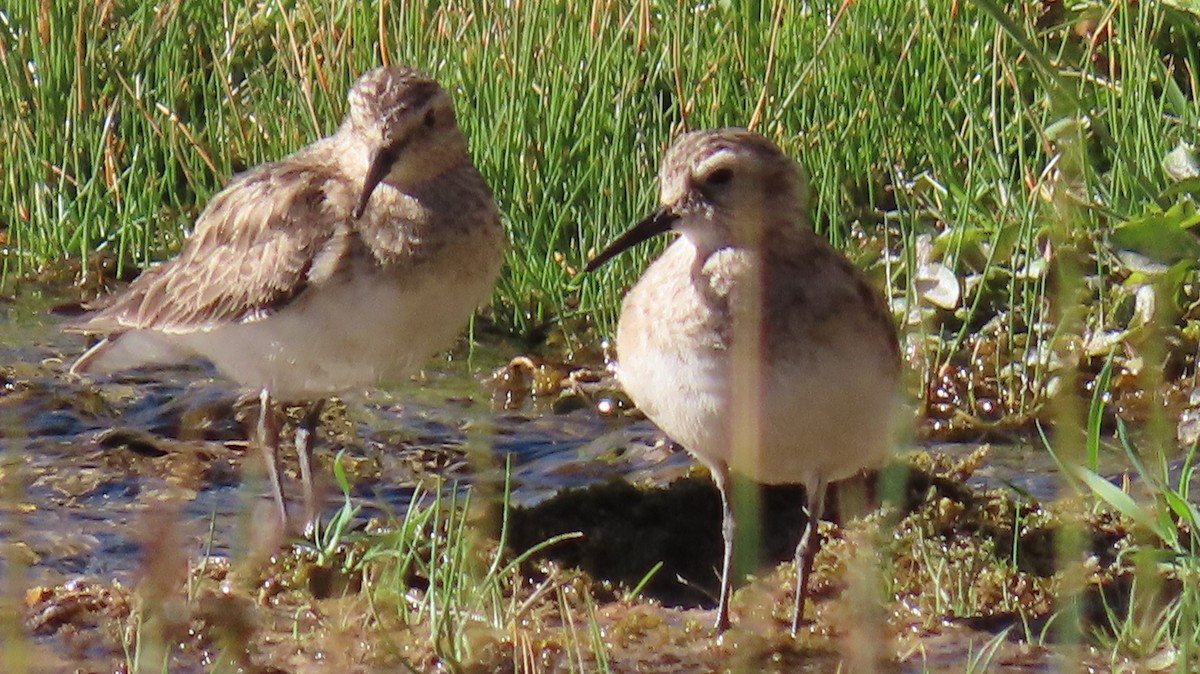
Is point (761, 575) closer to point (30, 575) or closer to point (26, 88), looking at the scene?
point (30, 575)

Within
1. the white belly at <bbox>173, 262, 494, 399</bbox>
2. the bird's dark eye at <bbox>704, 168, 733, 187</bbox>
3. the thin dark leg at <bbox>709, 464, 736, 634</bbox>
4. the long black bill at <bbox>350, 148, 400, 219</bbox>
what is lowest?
the thin dark leg at <bbox>709, 464, 736, 634</bbox>

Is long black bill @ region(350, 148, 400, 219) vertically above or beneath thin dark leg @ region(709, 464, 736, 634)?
above

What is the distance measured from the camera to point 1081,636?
448 cm

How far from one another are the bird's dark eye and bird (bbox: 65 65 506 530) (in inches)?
39.8

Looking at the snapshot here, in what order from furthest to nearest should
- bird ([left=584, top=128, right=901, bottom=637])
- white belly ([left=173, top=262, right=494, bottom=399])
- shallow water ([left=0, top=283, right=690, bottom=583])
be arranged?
shallow water ([left=0, top=283, right=690, bottom=583]) < white belly ([left=173, top=262, right=494, bottom=399]) < bird ([left=584, top=128, right=901, bottom=637])

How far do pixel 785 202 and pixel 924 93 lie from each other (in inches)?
98.8

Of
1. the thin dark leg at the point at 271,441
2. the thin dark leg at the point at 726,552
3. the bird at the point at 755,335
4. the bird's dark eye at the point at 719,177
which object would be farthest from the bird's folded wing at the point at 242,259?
the thin dark leg at the point at 726,552

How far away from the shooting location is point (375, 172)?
17.6 feet

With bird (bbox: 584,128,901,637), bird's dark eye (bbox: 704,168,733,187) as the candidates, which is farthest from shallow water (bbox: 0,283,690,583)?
bird's dark eye (bbox: 704,168,733,187)

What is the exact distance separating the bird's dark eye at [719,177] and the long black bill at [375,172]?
3.77 ft

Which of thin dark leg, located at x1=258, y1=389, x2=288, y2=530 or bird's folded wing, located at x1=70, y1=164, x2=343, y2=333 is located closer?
bird's folded wing, located at x1=70, y1=164, x2=343, y2=333

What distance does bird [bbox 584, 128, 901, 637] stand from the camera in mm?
4445

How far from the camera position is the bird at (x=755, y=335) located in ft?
14.6

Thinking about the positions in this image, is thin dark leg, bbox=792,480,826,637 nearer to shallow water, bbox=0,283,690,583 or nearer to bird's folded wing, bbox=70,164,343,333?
shallow water, bbox=0,283,690,583
